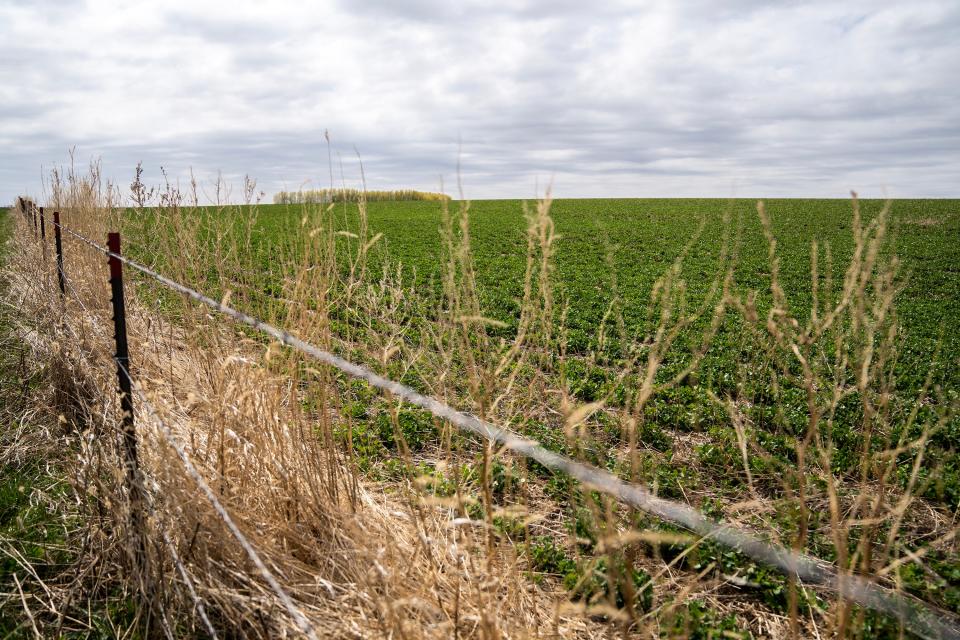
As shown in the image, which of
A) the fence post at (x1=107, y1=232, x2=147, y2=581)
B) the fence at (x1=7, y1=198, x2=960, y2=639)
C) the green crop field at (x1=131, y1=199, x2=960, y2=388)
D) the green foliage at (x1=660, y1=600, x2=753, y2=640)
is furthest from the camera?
the green crop field at (x1=131, y1=199, x2=960, y2=388)

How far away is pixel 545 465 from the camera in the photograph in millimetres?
2188

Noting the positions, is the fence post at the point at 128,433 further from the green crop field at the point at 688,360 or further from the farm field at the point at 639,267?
the farm field at the point at 639,267

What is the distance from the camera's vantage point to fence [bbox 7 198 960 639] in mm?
1155

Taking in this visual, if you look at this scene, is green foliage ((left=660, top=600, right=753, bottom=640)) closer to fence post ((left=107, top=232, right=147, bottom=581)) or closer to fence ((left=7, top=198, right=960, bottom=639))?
fence ((left=7, top=198, right=960, bottom=639))

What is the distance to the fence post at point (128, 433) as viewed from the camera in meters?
2.80

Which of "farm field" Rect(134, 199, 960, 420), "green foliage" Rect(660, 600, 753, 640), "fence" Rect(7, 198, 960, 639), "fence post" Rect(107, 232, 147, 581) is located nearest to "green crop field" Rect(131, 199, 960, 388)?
"farm field" Rect(134, 199, 960, 420)

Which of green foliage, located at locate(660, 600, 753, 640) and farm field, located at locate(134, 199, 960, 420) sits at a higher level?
farm field, located at locate(134, 199, 960, 420)

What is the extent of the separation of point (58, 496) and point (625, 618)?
404 cm

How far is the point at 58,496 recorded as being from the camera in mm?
4000

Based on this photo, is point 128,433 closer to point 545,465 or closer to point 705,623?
point 545,465

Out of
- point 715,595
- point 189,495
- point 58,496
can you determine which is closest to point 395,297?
point 189,495

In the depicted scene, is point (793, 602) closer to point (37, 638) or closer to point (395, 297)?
point (395, 297)

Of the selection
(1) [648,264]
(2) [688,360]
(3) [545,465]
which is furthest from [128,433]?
(1) [648,264]

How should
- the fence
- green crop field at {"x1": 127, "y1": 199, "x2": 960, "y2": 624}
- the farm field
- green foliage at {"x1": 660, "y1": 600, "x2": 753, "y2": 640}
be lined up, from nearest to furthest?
the fence, green foliage at {"x1": 660, "y1": 600, "x2": 753, "y2": 640}, green crop field at {"x1": 127, "y1": 199, "x2": 960, "y2": 624}, the farm field
